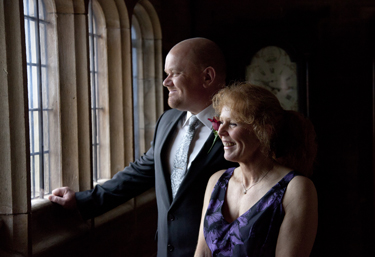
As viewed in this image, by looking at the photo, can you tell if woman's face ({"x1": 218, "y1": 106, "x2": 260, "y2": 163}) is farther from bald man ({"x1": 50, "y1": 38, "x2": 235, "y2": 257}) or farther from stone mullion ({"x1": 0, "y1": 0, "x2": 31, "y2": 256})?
stone mullion ({"x1": 0, "y1": 0, "x2": 31, "y2": 256})

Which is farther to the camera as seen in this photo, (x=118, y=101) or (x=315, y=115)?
(x=315, y=115)

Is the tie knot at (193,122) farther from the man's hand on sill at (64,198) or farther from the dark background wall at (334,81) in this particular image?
the dark background wall at (334,81)

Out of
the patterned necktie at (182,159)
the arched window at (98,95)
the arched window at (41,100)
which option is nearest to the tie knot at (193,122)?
the patterned necktie at (182,159)

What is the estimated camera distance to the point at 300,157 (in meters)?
1.71

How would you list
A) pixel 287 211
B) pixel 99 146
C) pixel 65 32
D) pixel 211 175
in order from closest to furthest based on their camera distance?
pixel 287 211 → pixel 211 175 → pixel 65 32 → pixel 99 146

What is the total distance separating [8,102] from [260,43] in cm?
296

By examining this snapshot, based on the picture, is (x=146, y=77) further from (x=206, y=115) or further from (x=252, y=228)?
(x=252, y=228)

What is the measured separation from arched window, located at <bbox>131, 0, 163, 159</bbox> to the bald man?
1393 millimetres

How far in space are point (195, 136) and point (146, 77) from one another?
184cm

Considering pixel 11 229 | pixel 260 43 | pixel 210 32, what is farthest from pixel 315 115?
pixel 11 229

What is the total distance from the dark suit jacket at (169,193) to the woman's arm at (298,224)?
603 mm

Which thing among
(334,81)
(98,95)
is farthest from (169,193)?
(334,81)

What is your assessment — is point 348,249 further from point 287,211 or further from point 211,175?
point 287,211

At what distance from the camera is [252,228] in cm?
152
